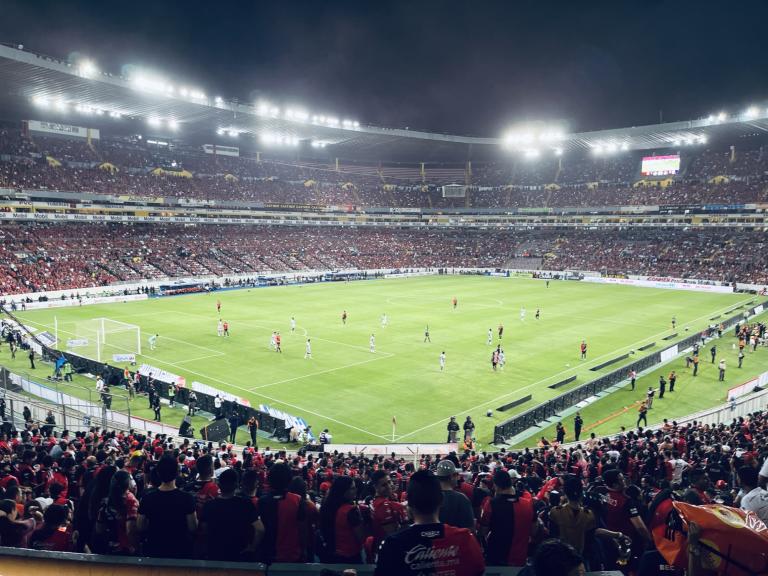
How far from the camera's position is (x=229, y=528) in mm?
5008

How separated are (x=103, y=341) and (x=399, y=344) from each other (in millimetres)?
19684

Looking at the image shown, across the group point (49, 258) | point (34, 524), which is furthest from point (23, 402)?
point (49, 258)

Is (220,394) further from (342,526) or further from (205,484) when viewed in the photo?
(342,526)

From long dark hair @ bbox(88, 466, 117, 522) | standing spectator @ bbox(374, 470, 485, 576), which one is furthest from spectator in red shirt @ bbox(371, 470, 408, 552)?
long dark hair @ bbox(88, 466, 117, 522)

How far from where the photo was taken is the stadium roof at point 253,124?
60000mm

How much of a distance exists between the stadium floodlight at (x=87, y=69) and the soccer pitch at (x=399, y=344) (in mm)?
25185

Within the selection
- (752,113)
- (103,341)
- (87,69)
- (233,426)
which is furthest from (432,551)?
(752,113)

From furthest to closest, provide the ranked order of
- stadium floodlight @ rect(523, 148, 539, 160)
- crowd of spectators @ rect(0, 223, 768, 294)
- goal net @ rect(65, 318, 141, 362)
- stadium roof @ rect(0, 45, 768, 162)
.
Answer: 1. stadium floodlight @ rect(523, 148, 539, 160)
2. crowd of spectators @ rect(0, 223, 768, 294)
3. stadium roof @ rect(0, 45, 768, 162)
4. goal net @ rect(65, 318, 141, 362)

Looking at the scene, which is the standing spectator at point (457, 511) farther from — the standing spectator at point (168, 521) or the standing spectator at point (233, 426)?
the standing spectator at point (233, 426)

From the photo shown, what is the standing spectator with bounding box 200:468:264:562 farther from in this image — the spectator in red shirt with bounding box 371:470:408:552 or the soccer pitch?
the soccer pitch

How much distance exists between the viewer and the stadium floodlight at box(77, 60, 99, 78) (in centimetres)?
5716

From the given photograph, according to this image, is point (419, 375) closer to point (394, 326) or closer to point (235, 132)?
point (394, 326)

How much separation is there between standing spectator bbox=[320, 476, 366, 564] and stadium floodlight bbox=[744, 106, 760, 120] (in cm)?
9088

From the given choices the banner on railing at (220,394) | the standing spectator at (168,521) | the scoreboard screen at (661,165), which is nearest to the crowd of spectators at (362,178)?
the scoreboard screen at (661,165)
